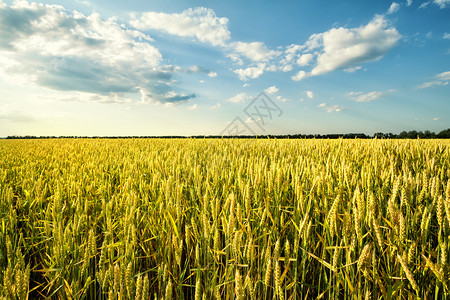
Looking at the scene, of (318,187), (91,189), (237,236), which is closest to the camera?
(237,236)

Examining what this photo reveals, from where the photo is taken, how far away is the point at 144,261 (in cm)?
145

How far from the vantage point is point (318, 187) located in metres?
1.57

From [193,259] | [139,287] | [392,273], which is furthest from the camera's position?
[193,259]

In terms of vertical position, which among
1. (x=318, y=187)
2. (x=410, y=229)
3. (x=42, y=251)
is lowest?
(x=42, y=251)

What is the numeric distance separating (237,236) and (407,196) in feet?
2.95

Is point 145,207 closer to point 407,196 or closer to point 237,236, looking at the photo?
point 237,236

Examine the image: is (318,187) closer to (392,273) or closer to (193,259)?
(392,273)

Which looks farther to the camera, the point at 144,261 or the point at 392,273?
the point at 144,261

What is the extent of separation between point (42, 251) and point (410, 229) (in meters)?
2.22

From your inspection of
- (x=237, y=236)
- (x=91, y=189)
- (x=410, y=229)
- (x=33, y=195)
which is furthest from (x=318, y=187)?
(x=33, y=195)

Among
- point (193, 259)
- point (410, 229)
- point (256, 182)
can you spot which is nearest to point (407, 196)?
point (410, 229)

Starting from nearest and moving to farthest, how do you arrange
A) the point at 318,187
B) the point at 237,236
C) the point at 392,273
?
1. the point at 237,236
2. the point at 392,273
3. the point at 318,187

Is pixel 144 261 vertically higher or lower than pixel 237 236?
lower

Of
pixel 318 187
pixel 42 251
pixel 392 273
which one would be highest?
pixel 318 187
